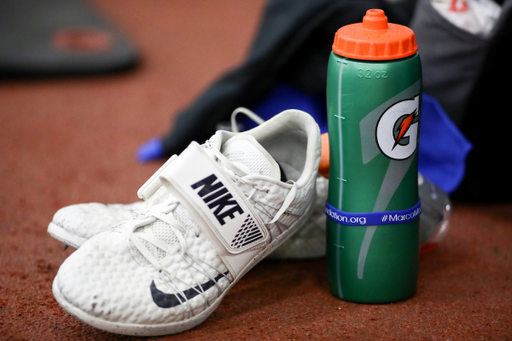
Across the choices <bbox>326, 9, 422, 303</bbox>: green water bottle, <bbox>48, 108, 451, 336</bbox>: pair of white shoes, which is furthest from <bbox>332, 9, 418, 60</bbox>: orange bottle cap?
<bbox>48, 108, 451, 336</bbox>: pair of white shoes

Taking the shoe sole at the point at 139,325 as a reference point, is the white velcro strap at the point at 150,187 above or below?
above

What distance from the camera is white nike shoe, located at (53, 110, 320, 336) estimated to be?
2.10ft

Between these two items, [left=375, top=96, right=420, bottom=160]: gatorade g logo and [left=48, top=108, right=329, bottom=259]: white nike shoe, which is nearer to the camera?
[left=375, top=96, right=420, bottom=160]: gatorade g logo

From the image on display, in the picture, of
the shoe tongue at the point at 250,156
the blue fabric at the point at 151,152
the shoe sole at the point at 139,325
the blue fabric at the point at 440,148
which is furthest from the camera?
the blue fabric at the point at 151,152

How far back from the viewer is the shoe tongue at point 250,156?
0.74 metres

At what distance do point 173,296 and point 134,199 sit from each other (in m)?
0.58

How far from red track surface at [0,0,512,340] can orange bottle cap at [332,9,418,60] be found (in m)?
0.36

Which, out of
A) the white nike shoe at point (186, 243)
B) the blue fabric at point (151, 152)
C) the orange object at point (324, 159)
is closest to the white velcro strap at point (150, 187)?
the white nike shoe at point (186, 243)

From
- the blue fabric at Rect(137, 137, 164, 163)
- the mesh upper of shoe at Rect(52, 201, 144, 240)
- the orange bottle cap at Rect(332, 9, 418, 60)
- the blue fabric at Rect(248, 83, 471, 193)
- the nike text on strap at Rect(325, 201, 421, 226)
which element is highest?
the orange bottle cap at Rect(332, 9, 418, 60)

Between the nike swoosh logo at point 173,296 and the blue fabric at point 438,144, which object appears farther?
the blue fabric at point 438,144

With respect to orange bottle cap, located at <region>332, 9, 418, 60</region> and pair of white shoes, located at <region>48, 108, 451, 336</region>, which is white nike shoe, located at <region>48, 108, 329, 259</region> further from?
orange bottle cap, located at <region>332, 9, 418, 60</region>

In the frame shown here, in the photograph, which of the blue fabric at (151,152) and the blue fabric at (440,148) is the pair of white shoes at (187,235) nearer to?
the blue fabric at (440,148)

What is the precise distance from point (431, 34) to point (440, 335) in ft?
2.14

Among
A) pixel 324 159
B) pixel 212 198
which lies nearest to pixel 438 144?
pixel 324 159
